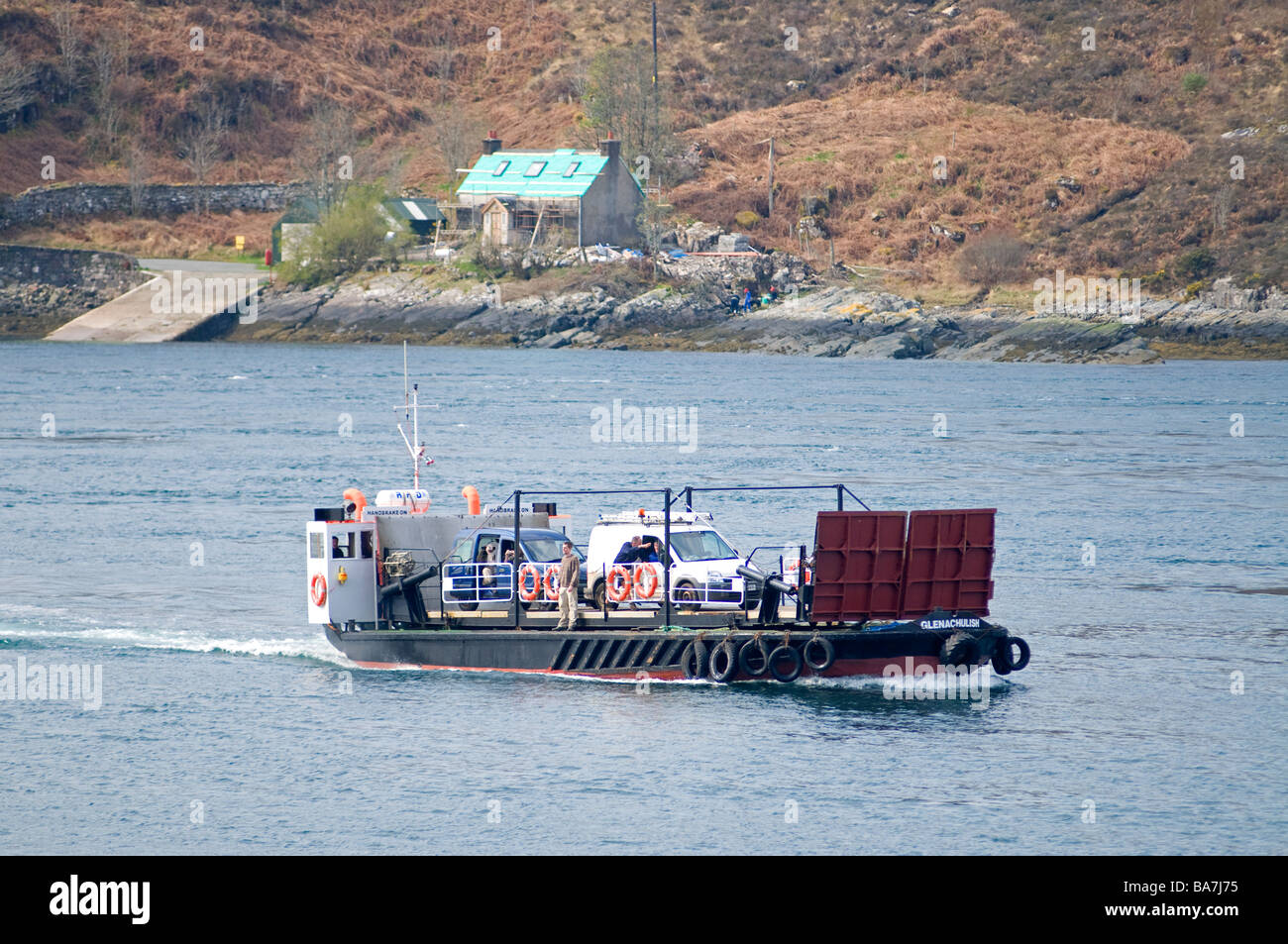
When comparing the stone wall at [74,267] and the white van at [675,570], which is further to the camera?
the stone wall at [74,267]

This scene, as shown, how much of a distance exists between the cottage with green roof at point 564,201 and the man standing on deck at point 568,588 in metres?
104

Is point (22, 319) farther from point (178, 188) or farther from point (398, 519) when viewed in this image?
point (398, 519)

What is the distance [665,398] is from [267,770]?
214ft

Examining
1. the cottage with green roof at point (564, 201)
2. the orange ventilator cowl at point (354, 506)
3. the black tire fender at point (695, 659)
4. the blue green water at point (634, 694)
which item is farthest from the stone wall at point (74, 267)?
the black tire fender at point (695, 659)

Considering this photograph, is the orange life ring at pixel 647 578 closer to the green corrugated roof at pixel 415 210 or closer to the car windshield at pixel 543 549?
the car windshield at pixel 543 549

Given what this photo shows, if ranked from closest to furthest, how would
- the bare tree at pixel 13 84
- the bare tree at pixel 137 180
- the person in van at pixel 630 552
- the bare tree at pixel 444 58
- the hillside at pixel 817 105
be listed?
the person in van at pixel 630 552 < the hillside at pixel 817 105 < the bare tree at pixel 137 180 < the bare tree at pixel 13 84 < the bare tree at pixel 444 58

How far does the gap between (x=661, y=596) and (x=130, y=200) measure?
130m

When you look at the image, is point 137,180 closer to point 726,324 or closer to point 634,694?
point 726,324

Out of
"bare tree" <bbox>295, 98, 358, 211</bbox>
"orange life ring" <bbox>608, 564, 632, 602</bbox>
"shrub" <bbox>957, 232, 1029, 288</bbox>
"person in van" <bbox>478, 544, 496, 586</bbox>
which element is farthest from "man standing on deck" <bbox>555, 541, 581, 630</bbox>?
"bare tree" <bbox>295, 98, 358, 211</bbox>

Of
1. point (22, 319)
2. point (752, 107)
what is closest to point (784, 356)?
point (752, 107)

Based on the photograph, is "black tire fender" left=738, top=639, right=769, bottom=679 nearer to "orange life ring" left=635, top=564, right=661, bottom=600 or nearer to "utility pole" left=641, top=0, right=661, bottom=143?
"orange life ring" left=635, top=564, right=661, bottom=600

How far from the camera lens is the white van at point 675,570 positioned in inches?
1163

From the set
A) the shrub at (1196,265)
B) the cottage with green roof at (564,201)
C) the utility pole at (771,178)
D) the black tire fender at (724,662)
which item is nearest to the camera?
the black tire fender at (724,662)

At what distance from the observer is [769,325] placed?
5103 inches
